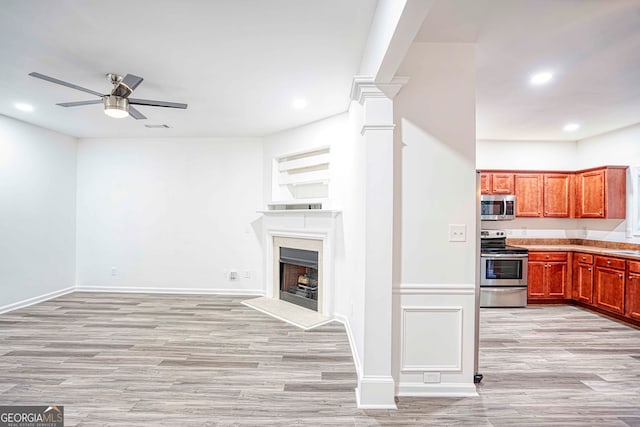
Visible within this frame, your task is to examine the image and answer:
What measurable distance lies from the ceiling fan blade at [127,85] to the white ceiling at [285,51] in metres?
0.21

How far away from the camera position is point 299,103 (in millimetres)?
3760

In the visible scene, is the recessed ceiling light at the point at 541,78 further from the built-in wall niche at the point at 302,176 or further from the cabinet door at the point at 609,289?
the cabinet door at the point at 609,289

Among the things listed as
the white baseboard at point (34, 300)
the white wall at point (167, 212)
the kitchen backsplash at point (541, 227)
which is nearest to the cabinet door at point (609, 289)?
the kitchen backsplash at point (541, 227)

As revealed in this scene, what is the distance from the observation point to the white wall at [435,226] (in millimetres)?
2371

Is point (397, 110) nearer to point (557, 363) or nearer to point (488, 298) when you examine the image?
point (557, 363)

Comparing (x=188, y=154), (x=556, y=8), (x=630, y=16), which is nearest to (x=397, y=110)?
(x=556, y=8)

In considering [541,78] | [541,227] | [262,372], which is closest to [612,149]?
[541,227]

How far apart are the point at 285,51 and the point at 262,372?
2828 millimetres

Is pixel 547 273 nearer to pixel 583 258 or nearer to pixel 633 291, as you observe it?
pixel 583 258

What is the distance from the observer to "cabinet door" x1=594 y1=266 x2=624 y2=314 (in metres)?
4.19

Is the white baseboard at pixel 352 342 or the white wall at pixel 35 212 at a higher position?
the white wall at pixel 35 212

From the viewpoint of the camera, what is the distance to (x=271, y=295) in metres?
5.06

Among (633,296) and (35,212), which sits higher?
(35,212)

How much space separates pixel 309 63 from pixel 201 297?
13.9ft
